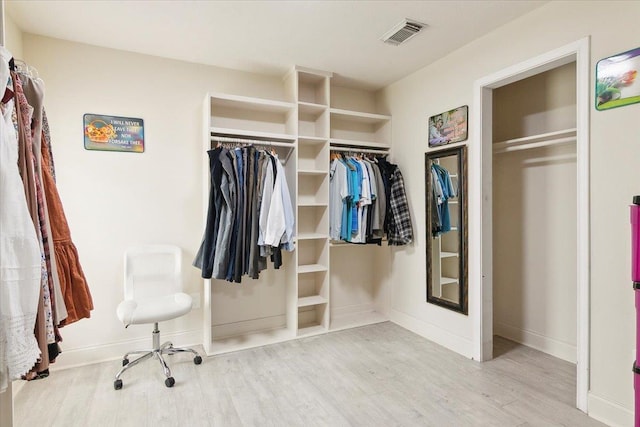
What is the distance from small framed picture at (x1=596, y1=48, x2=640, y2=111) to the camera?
5.90ft

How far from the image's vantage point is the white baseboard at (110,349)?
2.61m

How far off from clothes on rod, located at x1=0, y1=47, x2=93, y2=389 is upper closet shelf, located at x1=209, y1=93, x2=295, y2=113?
1.72 m

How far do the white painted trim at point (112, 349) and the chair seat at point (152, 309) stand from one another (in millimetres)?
469

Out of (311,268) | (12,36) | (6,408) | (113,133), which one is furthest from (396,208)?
(12,36)

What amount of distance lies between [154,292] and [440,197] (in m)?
2.56

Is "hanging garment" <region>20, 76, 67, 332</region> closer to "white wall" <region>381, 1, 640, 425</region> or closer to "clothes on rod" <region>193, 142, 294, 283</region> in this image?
"clothes on rod" <region>193, 142, 294, 283</region>

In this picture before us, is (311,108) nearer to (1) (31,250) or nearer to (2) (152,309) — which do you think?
(2) (152,309)

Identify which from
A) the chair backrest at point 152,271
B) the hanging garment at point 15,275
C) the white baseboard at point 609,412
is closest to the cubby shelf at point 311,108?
the chair backrest at point 152,271

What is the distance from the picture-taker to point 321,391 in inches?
89.4

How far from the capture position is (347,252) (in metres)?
3.80

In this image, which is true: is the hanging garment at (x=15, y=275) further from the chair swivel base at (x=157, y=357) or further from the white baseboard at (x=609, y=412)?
the white baseboard at (x=609, y=412)

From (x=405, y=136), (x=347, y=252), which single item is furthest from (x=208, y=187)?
(x=405, y=136)

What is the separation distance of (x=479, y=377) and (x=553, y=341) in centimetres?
87

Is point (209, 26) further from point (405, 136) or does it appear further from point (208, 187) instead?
point (405, 136)
